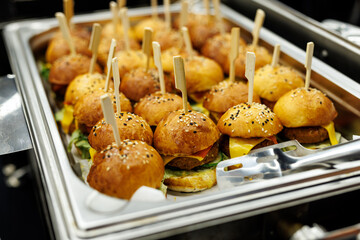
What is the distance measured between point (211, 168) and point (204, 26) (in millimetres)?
2179

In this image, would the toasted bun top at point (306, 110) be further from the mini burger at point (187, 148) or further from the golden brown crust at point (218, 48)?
the golden brown crust at point (218, 48)

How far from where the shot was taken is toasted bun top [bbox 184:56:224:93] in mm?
3270

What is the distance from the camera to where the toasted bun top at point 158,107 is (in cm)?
271

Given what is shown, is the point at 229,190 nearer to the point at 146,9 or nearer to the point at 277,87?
the point at 277,87

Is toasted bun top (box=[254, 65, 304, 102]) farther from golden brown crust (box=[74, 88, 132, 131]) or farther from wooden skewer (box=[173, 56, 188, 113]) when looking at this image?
golden brown crust (box=[74, 88, 132, 131])

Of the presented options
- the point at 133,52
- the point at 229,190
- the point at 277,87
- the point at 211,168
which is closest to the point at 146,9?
the point at 133,52

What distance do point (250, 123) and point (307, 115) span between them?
0.45 metres

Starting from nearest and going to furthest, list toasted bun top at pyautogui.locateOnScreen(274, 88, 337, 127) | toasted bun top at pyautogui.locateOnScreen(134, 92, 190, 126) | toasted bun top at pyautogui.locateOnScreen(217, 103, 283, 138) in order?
1. toasted bun top at pyautogui.locateOnScreen(217, 103, 283, 138)
2. toasted bun top at pyautogui.locateOnScreen(274, 88, 337, 127)
3. toasted bun top at pyautogui.locateOnScreen(134, 92, 190, 126)

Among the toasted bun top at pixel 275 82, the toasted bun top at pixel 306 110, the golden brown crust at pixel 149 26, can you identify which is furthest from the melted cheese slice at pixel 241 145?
the golden brown crust at pixel 149 26

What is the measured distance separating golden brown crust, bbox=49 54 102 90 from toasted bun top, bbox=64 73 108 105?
0.63 ft

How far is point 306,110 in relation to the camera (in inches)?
102

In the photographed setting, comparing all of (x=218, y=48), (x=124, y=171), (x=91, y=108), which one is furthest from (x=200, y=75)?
(x=124, y=171)

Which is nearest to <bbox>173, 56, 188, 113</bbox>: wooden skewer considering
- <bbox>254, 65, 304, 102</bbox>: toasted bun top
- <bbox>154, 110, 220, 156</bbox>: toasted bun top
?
<bbox>154, 110, 220, 156</bbox>: toasted bun top

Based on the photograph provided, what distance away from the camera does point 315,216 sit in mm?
1893
